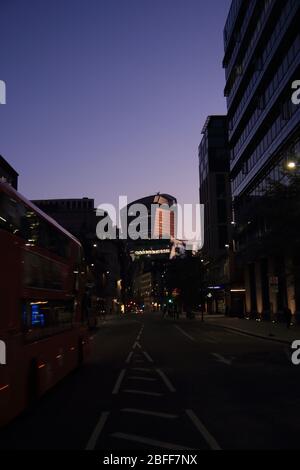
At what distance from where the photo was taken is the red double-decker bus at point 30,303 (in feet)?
29.4

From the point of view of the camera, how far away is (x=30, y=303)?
1057cm

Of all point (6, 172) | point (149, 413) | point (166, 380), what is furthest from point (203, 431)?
point (6, 172)

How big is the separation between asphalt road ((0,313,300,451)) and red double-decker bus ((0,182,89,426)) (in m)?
0.70

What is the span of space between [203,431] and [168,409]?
7.01ft

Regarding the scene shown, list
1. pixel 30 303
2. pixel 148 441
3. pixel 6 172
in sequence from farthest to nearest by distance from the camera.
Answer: pixel 6 172 < pixel 30 303 < pixel 148 441

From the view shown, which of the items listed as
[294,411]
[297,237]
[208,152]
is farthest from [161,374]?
[208,152]

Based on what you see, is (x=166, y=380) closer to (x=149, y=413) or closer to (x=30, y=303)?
(x=149, y=413)

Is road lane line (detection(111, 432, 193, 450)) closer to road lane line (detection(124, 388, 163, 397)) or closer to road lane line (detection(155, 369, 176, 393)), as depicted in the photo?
road lane line (detection(124, 388, 163, 397))

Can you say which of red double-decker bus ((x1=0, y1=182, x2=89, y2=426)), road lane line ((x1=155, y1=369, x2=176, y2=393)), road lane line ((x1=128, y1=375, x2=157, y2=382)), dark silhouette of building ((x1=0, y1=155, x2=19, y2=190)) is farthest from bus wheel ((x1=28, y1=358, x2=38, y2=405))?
dark silhouette of building ((x1=0, y1=155, x2=19, y2=190))

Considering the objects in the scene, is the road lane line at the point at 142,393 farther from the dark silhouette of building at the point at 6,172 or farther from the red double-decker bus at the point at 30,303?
the dark silhouette of building at the point at 6,172

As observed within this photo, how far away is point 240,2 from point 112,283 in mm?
104583

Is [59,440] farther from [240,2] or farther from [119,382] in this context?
[240,2]

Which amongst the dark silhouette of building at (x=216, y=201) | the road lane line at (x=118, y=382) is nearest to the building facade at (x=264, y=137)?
the road lane line at (x=118, y=382)
